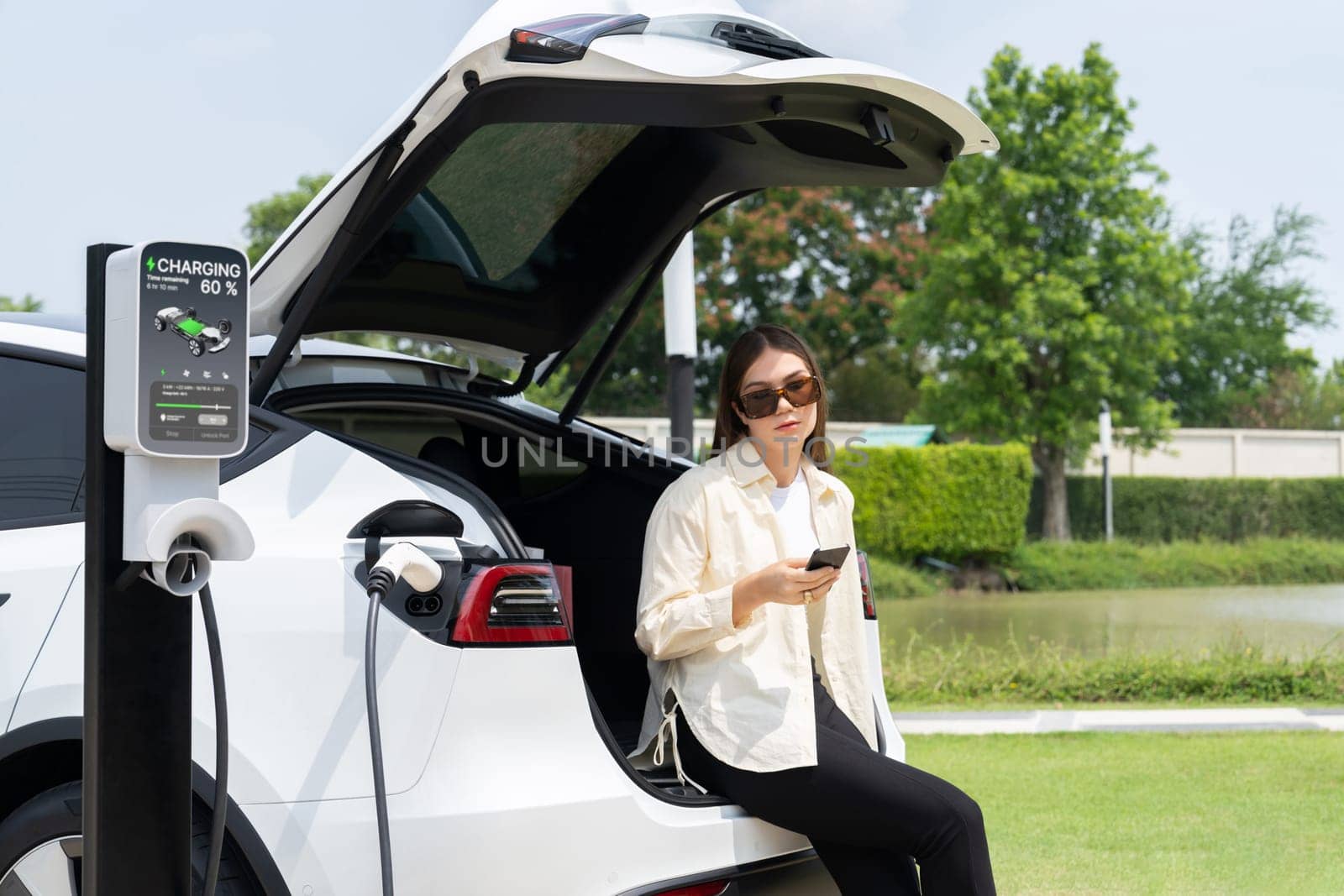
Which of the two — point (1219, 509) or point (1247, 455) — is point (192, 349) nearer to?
point (1219, 509)

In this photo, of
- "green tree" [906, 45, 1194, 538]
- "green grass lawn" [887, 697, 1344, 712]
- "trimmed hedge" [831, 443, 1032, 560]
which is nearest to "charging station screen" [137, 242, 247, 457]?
"green grass lawn" [887, 697, 1344, 712]

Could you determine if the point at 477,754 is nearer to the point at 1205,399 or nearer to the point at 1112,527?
the point at 1112,527

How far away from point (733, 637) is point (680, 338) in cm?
491

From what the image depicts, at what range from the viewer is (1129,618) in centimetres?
1574

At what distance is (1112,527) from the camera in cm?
2652

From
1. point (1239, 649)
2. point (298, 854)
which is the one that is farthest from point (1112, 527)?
point (298, 854)

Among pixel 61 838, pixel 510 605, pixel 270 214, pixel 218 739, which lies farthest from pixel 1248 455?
pixel 218 739

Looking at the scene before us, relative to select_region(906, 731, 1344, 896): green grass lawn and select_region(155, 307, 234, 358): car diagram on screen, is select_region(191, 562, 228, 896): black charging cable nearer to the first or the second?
select_region(155, 307, 234, 358): car diagram on screen

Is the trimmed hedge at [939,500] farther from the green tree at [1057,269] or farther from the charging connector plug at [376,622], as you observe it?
the charging connector plug at [376,622]

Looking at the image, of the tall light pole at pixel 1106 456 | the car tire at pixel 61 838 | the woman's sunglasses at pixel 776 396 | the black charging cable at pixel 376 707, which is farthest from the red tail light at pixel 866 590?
the tall light pole at pixel 1106 456

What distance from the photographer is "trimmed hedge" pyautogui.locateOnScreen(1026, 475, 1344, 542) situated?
2652 centimetres

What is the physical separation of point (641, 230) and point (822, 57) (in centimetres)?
113

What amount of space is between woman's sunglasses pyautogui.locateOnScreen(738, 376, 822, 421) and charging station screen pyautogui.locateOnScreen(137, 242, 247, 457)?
1.34m

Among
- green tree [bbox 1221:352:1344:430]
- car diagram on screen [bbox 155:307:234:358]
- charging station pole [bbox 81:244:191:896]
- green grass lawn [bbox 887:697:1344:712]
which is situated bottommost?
green grass lawn [bbox 887:697:1344:712]
